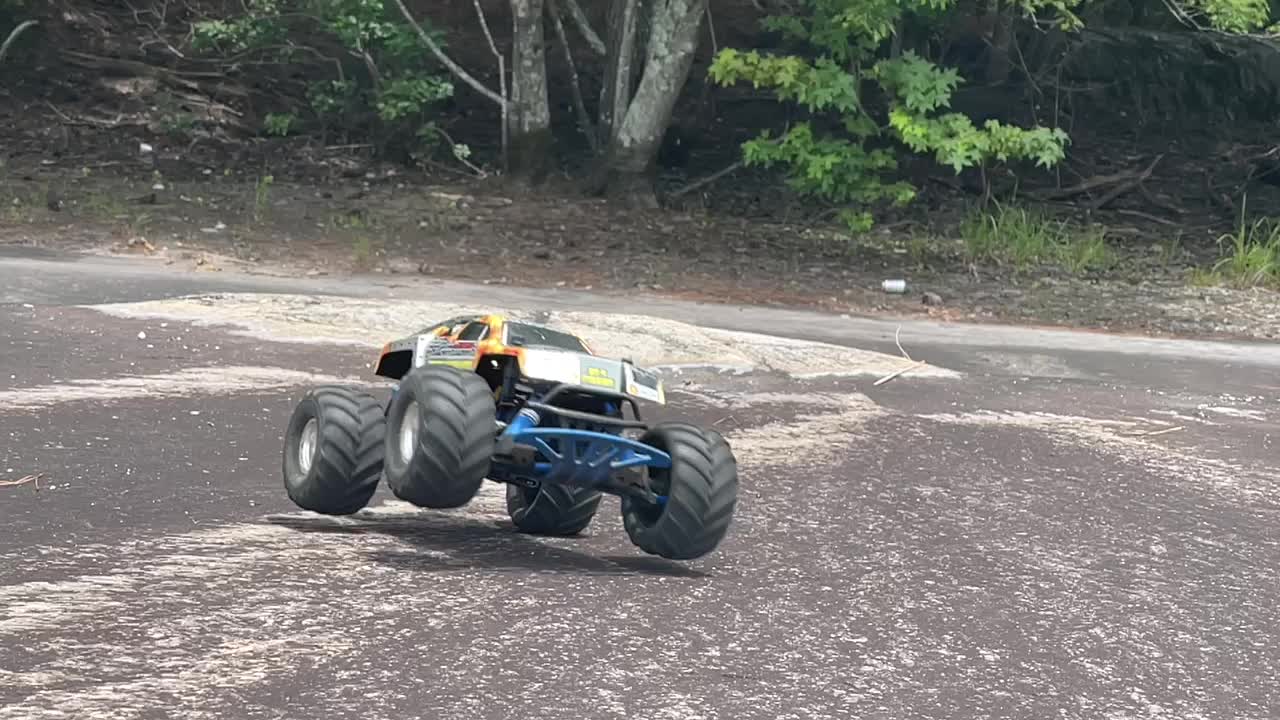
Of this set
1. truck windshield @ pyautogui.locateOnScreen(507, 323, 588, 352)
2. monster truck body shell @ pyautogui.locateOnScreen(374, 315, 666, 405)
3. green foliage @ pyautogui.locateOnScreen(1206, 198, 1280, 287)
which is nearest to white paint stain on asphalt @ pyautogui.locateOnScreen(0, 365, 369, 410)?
monster truck body shell @ pyautogui.locateOnScreen(374, 315, 666, 405)

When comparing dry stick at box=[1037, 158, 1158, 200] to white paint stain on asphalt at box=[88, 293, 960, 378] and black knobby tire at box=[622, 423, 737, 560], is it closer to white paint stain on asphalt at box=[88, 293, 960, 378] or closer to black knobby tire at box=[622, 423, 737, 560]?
white paint stain on asphalt at box=[88, 293, 960, 378]

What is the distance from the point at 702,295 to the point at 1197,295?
625 centimetres

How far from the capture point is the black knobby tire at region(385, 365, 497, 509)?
6.67 meters

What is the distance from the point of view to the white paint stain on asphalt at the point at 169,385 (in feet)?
35.0

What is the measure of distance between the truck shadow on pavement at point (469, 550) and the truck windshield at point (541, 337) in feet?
3.00

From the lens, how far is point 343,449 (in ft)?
24.0

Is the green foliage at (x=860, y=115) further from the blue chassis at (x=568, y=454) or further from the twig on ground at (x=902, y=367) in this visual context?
the blue chassis at (x=568, y=454)

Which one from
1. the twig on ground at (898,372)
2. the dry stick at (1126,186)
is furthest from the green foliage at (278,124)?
the twig on ground at (898,372)

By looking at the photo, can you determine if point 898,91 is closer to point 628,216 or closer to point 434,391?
point 628,216

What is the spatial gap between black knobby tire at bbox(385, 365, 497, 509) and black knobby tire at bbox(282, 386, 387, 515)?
506 mm

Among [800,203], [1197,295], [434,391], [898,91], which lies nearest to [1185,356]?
[1197,295]

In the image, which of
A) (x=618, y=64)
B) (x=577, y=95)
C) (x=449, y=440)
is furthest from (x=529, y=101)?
(x=449, y=440)

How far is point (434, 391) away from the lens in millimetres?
6754

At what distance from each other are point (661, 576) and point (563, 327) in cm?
706
